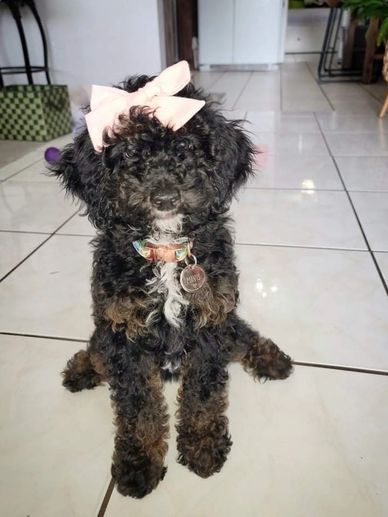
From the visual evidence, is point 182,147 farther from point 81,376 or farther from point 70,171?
point 81,376

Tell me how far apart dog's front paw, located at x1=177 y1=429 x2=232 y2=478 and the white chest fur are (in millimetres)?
303

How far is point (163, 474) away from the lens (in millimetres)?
1000

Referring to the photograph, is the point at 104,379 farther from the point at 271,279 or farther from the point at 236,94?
the point at 236,94

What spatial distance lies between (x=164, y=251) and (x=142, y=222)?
0.31 ft

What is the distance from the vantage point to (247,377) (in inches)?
49.4

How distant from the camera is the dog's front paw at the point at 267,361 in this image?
4.01 ft

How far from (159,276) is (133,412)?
34 centimetres

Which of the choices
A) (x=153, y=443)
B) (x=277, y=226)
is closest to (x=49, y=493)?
(x=153, y=443)

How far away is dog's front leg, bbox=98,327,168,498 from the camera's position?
3.19 feet

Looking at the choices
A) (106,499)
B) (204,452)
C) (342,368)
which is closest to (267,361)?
(342,368)

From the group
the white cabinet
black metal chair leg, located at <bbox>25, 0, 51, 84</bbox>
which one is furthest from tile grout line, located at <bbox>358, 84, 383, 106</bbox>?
black metal chair leg, located at <bbox>25, 0, 51, 84</bbox>

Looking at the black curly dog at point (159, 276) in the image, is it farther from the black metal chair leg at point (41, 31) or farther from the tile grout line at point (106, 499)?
the black metal chair leg at point (41, 31)

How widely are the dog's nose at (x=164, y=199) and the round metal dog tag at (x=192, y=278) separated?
18cm

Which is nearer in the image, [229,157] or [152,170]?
[152,170]
